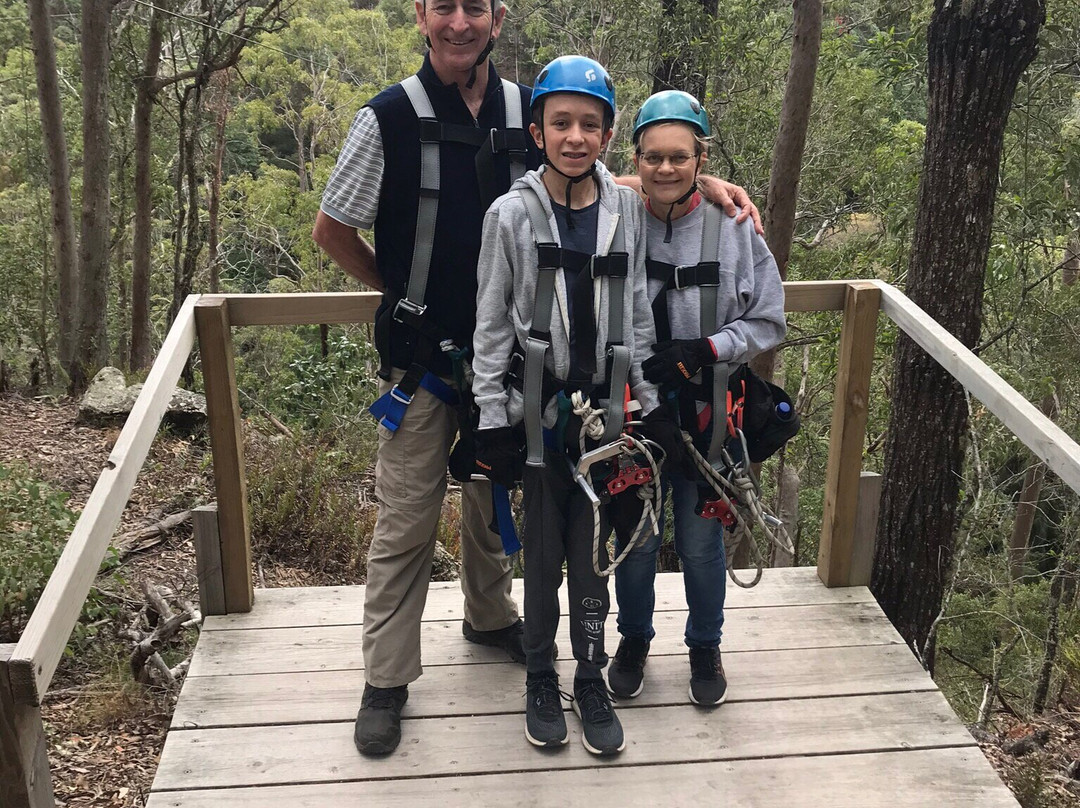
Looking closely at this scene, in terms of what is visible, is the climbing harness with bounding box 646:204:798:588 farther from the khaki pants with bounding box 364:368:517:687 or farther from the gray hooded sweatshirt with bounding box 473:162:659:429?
the khaki pants with bounding box 364:368:517:687

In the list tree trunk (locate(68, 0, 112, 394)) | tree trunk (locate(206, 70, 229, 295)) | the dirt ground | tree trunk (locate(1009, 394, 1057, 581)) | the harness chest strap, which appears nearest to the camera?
the harness chest strap

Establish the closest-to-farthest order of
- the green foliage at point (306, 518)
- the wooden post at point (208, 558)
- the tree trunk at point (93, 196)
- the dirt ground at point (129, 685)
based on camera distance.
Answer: the wooden post at point (208, 558)
the dirt ground at point (129, 685)
the green foliage at point (306, 518)
the tree trunk at point (93, 196)

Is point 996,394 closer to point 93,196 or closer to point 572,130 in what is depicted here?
point 572,130

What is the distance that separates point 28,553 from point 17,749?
3085 mm

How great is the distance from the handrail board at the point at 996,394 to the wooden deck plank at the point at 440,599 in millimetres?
1048

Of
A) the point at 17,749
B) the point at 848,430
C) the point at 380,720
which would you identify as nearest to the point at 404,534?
the point at 380,720

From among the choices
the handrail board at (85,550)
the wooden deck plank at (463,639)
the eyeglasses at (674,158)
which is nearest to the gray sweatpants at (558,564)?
the wooden deck plank at (463,639)

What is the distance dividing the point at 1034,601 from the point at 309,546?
31.6ft

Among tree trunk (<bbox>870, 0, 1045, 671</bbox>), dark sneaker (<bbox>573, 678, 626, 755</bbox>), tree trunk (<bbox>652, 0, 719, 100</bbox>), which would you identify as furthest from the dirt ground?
tree trunk (<bbox>652, 0, 719, 100</bbox>)

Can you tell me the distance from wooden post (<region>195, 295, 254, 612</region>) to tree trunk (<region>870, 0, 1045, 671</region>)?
3.34m

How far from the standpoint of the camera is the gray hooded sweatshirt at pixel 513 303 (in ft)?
7.68

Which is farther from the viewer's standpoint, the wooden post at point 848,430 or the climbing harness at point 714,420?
the wooden post at point 848,430

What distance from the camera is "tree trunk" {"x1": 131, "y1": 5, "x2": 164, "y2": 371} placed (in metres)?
9.94

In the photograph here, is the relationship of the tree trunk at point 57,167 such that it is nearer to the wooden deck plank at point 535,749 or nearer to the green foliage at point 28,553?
the green foliage at point 28,553
